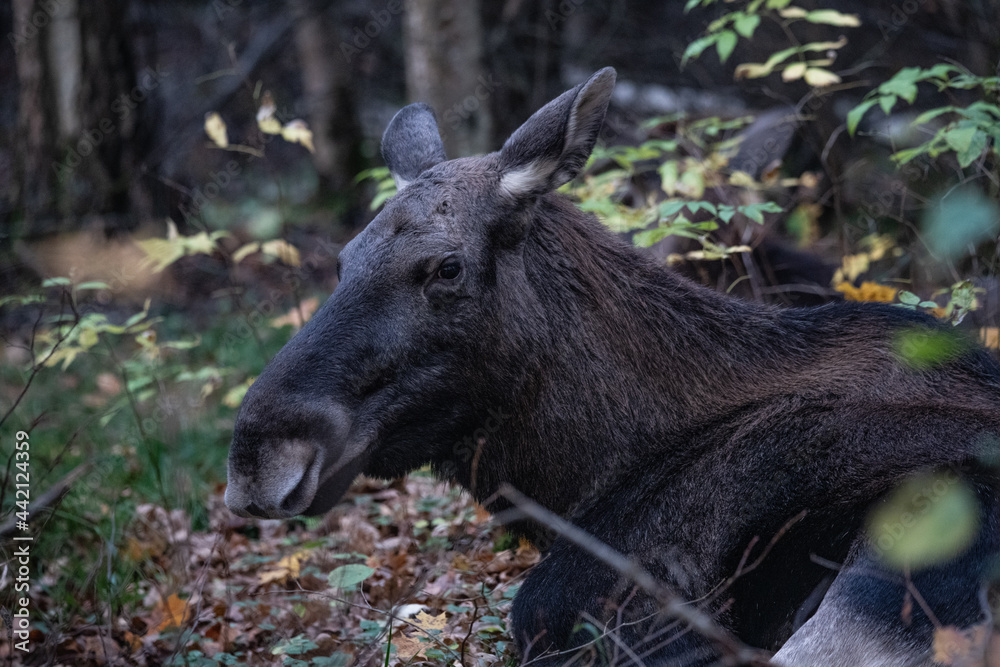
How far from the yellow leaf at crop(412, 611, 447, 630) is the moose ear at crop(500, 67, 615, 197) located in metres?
1.63

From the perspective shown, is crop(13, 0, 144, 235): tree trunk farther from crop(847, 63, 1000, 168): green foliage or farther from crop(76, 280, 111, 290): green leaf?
crop(847, 63, 1000, 168): green foliage

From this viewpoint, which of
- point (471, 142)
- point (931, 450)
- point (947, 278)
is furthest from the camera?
point (471, 142)

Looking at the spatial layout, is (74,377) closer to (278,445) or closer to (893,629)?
(278,445)

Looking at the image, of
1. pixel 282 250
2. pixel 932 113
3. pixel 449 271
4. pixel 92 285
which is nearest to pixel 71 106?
pixel 282 250

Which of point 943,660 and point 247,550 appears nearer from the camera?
point 943,660

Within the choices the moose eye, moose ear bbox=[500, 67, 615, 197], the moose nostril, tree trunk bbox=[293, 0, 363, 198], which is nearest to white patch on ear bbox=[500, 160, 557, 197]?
moose ear bbox=[500, 67, 615, 197]

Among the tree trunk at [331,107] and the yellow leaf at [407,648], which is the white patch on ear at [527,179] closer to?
the yellow leaf at [407,648]

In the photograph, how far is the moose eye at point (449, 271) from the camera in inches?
135

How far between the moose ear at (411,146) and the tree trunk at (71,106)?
707 centimetres

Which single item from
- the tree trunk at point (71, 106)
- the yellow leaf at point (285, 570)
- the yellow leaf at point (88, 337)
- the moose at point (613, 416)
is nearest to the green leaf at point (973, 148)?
the moose at point (613, 416)

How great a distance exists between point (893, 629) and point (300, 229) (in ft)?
34.5

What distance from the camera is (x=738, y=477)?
3258 millimetres

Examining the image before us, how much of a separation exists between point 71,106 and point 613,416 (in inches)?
350

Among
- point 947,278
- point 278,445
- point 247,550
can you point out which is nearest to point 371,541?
point 247,550
